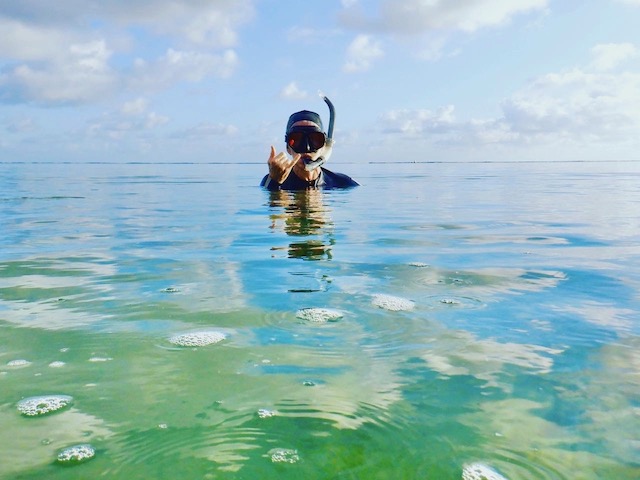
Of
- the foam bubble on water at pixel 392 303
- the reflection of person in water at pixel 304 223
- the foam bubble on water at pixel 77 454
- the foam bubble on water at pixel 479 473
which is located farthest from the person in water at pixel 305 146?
the foam bubble on water at pixel 479 473

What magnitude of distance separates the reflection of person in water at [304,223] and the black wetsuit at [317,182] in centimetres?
27

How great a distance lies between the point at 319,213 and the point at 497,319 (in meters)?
6.28

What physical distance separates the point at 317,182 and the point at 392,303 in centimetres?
977

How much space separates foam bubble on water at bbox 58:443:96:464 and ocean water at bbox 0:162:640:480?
0.01 m

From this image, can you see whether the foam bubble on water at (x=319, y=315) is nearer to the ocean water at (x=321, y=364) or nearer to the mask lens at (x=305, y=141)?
the ocean water at (x=321, y=364)

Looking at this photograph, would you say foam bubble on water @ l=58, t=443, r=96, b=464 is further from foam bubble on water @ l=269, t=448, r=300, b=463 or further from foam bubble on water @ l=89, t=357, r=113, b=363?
foam bubble on water @ l=89, t=357, r=113, b=363

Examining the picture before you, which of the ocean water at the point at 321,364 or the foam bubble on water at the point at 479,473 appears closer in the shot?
the foam bubble on water at the point at 479,473

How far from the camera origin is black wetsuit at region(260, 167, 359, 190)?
12.8 meters

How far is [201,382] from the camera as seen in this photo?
2260 millimetres

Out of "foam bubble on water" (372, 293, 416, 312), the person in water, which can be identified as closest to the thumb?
the person in water

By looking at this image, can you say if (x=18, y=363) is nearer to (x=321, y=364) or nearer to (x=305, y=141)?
(x=321, y=364)

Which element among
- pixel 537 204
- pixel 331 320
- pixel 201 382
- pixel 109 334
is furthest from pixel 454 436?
pixel 537 204

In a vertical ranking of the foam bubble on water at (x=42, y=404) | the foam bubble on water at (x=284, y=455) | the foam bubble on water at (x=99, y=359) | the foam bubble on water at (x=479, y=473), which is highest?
the foam bubble on water at (x=99, y=359)

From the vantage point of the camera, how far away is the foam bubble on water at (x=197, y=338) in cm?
276
